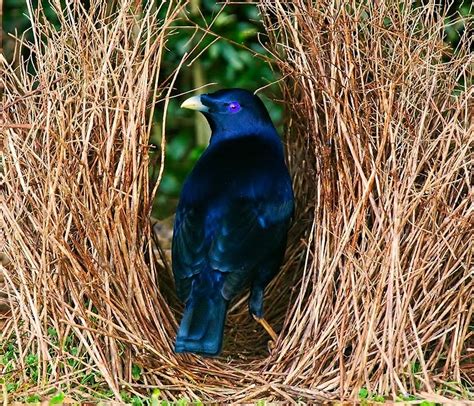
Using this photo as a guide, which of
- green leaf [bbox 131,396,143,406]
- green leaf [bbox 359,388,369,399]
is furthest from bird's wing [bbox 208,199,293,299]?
green leaf [bbox 359,388,369,399]

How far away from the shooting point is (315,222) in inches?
150

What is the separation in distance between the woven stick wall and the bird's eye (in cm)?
54

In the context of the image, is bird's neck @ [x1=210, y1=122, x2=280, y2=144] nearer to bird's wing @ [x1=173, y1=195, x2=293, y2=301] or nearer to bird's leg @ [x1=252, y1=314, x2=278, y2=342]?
bird's wing @ [x1=173, y1=195, x2=293, y2=301]

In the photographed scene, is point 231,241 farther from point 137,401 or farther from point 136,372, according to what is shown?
point 137,401

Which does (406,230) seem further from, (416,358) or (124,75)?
(124,75)

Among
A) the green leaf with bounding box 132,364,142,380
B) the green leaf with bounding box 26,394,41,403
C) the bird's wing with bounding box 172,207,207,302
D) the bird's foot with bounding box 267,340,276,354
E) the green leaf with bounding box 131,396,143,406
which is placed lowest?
the bird's foot with bounding box 267,340,276,354

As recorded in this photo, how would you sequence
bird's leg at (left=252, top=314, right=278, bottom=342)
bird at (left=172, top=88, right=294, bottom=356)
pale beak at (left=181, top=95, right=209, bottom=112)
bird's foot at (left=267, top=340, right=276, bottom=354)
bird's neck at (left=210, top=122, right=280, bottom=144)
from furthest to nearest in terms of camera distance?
bird's neck at (left=210, top=122, right=280, bottom=144) < pale beak at (left=181, top=95, right=209, bottom=112) < bird's leg at (left=252, top=314, right=278, bottom=342) < bird's foot at (left=267, top=340, right=276, bottom=354) < bird at (left=172, top=88, right=294, bottom=356)

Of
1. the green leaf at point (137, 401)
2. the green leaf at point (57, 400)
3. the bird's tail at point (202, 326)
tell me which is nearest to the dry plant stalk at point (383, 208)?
the bird's tail at point (202, 326)

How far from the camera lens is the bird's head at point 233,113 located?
4.33 m

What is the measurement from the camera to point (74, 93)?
3.76 meters

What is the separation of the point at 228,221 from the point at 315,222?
12.6 inches

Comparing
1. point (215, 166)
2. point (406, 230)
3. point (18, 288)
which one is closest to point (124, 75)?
point (215, 166)

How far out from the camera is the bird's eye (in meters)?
4.34

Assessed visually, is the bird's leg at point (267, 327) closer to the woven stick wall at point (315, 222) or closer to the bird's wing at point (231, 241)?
the woven stick wall at point (315, 222)
